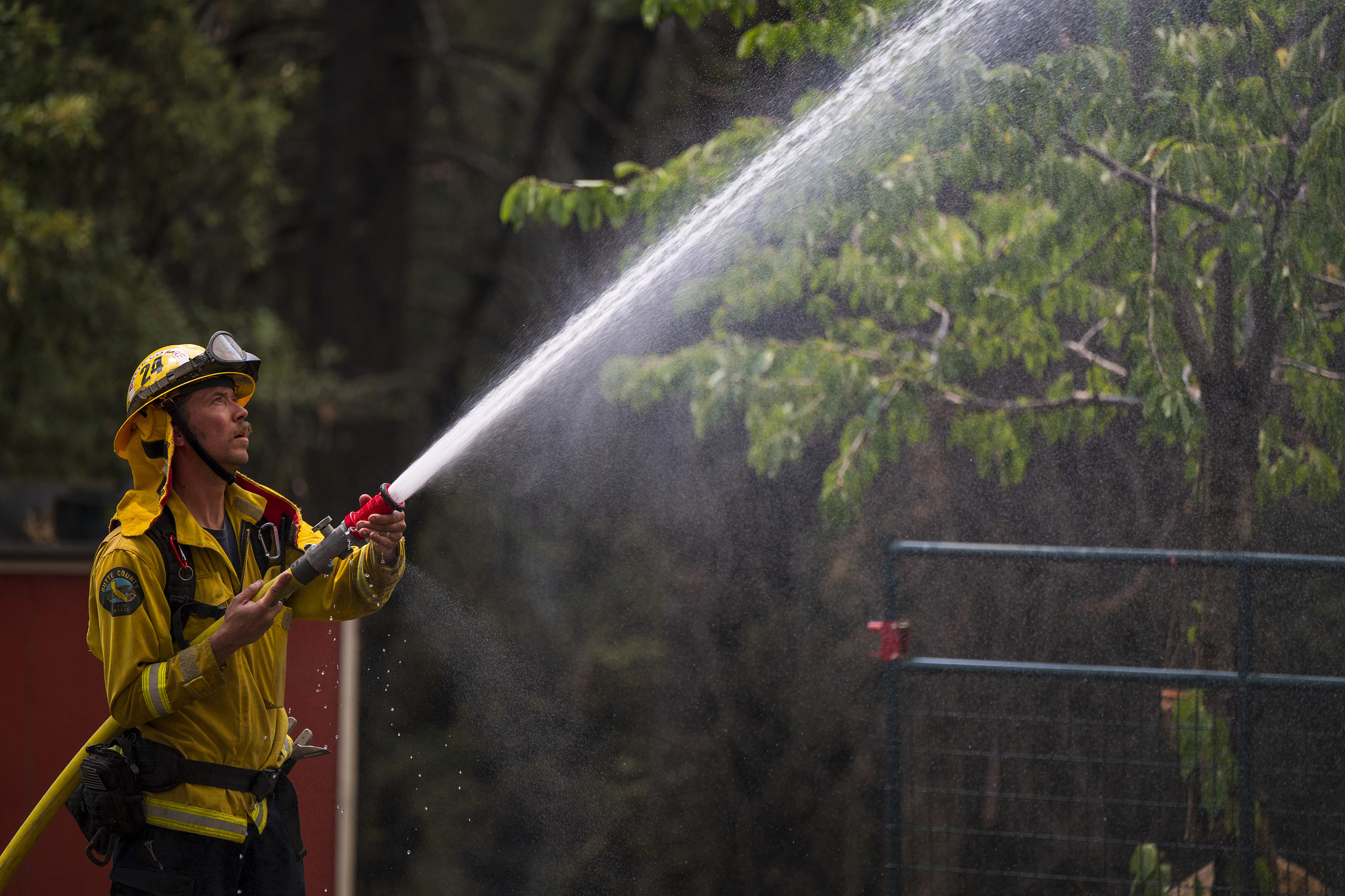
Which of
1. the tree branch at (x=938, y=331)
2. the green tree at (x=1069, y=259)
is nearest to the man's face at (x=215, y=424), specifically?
the green tree at (x=1069, y=259)

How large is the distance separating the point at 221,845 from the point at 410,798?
361cm

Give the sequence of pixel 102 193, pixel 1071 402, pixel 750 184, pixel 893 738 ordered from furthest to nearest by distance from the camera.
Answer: pixel 102 193, pixel 750 184, pixel 1071 402, pixel 893 738

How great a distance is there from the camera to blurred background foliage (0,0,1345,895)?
449 centimetres

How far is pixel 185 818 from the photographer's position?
2.83 metres

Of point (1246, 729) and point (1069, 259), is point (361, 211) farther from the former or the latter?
point (1246, 729)

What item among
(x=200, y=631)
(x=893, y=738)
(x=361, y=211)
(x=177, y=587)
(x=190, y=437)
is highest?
(x=361, y=211)

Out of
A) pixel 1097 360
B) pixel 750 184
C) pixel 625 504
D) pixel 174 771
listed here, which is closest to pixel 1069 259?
pixel 1097 360

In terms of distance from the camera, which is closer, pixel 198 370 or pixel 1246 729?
pixel 198 370

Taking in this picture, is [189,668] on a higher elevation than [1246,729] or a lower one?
higher

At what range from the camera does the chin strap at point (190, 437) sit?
2939 millimetres

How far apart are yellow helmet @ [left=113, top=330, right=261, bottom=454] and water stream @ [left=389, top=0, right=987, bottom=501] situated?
33.6 inches

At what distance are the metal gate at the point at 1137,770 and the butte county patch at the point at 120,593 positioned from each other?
2.29m

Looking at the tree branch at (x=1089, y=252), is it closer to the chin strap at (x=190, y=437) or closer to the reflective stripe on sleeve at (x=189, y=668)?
the chin strap at (x=190, y=437)

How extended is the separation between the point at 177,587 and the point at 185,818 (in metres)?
0.53
